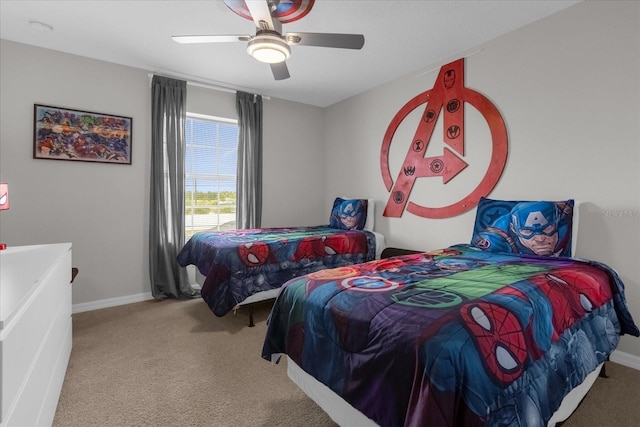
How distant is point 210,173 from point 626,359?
4.19 metres

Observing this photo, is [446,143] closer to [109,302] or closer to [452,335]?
[452,335]

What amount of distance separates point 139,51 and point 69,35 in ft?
1.73

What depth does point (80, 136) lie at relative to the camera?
3.14 meters

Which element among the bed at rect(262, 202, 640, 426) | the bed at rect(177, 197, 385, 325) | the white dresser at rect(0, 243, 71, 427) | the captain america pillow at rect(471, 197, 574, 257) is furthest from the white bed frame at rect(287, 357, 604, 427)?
the bed at rect(177, 197, 385, 325)

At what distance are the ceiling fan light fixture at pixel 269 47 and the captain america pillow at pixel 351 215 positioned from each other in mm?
2042

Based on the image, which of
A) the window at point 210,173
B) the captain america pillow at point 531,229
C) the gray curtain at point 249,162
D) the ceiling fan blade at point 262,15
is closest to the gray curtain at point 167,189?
the window at point 210,173

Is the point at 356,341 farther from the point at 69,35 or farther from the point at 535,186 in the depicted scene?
the point at 69,35

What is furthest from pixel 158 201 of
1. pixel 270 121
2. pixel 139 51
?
pixel 270 121

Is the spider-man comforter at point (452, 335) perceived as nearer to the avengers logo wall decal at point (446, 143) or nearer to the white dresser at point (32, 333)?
the white dresser at point (32, 333)

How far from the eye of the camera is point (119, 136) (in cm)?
333

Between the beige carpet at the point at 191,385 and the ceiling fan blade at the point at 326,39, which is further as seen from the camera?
the ceiling fan blade at the point at 326,39

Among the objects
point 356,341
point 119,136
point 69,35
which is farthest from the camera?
point 119,136

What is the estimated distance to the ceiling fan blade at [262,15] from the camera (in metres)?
1.73

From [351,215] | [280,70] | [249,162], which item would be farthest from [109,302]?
[280,70]
